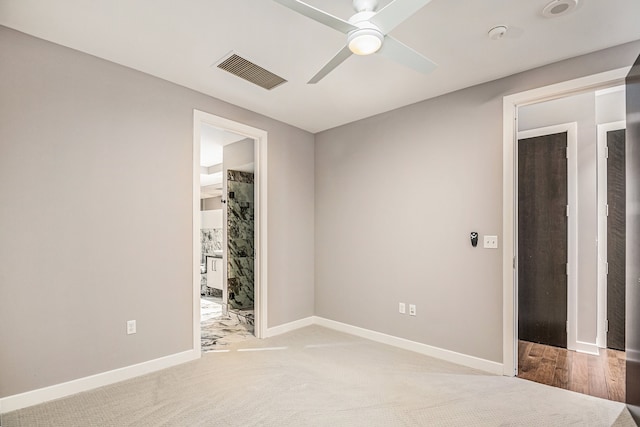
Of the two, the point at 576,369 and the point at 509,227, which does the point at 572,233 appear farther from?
the point at 576,369

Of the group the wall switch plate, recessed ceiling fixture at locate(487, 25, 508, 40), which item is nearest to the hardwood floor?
the wall switch plate

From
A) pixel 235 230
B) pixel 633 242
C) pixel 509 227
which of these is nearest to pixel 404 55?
pixel 509 227

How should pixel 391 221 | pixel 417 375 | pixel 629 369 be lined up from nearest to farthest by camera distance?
pixel 629 369
pixel 417 375
pixel 391 221

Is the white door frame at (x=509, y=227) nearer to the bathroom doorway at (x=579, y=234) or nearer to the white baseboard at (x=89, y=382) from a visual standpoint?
the bathroom doorway at (x=579, y=234)

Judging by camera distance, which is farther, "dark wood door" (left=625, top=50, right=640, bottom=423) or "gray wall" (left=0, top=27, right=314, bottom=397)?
"gray wall" (left=0, top=27, right=314, bottom=397)

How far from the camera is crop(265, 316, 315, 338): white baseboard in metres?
3.95

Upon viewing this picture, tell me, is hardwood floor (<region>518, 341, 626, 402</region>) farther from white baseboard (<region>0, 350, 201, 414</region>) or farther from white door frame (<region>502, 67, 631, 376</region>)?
white baseboard (<region>0, 350, 201, 414</region>)

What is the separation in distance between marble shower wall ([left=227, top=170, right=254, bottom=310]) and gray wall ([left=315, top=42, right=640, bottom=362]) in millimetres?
1328

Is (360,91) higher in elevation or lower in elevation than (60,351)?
higher

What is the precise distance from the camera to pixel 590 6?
2.01 metres

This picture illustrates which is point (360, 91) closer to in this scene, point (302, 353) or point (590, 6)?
point (590, 6)

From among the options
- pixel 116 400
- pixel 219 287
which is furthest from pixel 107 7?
pixel 219 287

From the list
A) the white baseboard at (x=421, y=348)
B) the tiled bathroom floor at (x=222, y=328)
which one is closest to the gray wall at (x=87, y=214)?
the tiled bathroom floor at (x=222, y=328)

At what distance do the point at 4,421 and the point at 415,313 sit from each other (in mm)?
3340
